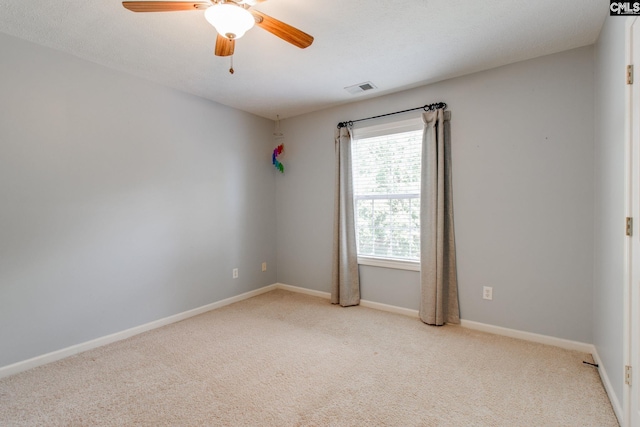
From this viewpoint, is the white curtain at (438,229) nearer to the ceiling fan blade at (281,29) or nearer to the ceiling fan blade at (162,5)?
the ceiling fan blade at (281,29)

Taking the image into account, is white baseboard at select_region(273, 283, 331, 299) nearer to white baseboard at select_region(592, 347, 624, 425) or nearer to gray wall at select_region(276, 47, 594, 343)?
gray wall at select_region(276, 47, 594, 343)

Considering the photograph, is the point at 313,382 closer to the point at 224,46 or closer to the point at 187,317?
the point at 187,317

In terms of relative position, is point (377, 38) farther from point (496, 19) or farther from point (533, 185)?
point (533, 185)

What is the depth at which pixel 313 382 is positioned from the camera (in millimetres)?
2037

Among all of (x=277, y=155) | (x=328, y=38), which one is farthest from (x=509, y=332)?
(x=277, y=155)

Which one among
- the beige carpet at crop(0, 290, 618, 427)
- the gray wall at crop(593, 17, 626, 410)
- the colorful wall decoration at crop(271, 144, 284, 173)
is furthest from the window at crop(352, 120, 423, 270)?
the gray wall at crop(593, 17, 626, 410)

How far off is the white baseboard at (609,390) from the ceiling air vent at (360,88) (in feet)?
9.58

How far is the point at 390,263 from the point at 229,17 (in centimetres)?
273

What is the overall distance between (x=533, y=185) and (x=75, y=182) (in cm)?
381

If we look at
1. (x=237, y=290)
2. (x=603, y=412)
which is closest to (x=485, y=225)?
(x=603, y=412)

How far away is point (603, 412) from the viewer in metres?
1.71

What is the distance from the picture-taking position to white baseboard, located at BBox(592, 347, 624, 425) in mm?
1617

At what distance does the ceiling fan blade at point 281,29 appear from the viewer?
1.64m

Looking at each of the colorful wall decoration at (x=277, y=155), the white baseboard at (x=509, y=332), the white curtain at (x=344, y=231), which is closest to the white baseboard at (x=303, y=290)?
the white curtain at (x=344, y=231)
